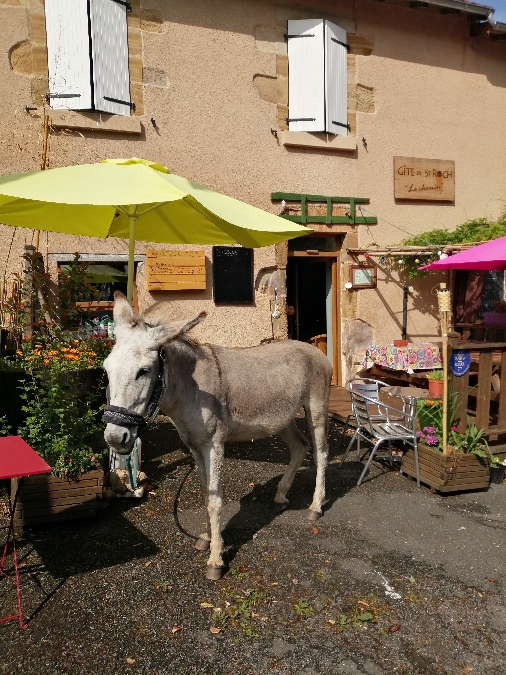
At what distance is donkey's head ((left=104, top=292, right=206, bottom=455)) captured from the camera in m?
2.74

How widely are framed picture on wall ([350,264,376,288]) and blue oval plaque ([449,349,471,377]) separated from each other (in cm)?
420

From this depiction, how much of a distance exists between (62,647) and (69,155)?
639 cm

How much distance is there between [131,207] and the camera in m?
4.25

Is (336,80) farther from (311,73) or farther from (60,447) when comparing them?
(60,447)

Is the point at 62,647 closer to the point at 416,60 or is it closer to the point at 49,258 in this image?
the point at 49,258

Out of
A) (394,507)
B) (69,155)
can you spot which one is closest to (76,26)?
(69,155)

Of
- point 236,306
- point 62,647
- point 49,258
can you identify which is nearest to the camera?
point 62,647

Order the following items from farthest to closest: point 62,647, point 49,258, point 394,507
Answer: point 49,258 → point 394,507 → point 62,647

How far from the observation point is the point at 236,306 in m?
8.15

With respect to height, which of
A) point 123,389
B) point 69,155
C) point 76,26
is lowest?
point 123,389

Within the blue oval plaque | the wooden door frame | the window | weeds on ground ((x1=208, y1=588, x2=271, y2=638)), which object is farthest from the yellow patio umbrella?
the window

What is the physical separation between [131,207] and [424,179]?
22.7 feet

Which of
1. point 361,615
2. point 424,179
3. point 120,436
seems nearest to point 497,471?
point 361,615

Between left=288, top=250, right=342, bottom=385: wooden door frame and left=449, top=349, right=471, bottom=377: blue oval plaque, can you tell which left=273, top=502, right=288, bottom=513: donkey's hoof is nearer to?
left=449, top=349, right=471, bottom=377: blue oval plaque
